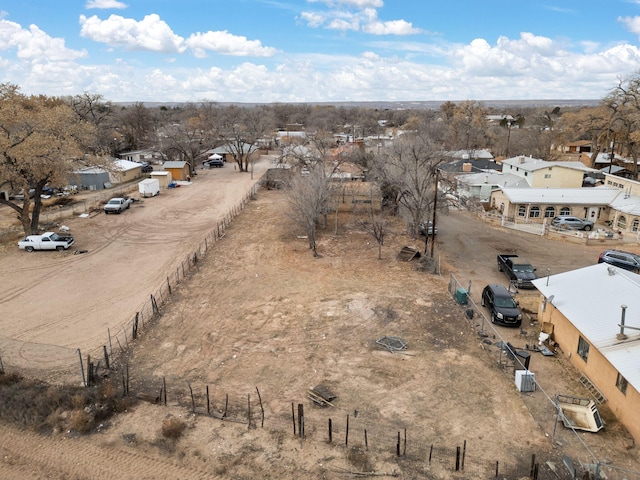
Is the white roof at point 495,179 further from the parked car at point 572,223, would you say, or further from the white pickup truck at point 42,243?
the white pickup truck at point 42,243

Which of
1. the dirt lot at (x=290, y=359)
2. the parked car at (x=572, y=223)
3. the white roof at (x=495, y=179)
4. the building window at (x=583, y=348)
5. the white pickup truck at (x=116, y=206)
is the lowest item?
the dirt lot at (x=290, y=359)

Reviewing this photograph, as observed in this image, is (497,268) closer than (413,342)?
No

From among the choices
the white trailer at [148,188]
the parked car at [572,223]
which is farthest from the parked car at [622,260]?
the white trailer at [148,188]

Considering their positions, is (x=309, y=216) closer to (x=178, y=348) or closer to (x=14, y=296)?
(x=178, y=348)

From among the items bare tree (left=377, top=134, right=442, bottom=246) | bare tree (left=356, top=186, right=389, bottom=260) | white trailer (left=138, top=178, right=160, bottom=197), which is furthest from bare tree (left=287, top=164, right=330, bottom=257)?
white trailer (left=138, top=178, right=160, bottom=197)

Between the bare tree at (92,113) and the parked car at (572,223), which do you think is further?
the bare tree at (92,113)

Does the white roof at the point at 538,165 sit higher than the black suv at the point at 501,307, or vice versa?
Answer: the white roof at the point at 538,165

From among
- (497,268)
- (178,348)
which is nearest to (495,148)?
(497,268)

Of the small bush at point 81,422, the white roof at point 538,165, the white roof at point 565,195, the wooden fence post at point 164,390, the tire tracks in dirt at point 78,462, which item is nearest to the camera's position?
the tire tracks in dirt at point 78,462

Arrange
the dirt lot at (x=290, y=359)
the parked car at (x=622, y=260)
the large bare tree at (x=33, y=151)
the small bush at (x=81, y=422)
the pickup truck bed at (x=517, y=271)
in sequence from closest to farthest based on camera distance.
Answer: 1. the dirt lot at (x=290, y=359)
2. the small bush at (x=81, y=422)
3. the pickup truck bed at (x=517, y=271)
4. the parked car at (x=622, y=260)
5. the large bare tree at (x=33, y=151)
